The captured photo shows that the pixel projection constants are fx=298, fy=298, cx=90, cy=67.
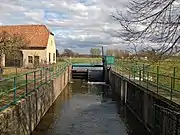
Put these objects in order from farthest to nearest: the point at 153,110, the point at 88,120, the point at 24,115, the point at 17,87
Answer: the point at 88,120
the point at 153,110
the point at 24,115
the point at 17,87

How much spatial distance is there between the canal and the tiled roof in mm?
18751

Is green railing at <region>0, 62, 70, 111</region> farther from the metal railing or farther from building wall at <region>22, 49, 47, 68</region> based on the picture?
building wall at <region>22, 49, 47, 68</region>

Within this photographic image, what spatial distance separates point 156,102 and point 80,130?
3.73 m

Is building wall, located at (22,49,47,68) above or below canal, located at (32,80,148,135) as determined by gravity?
above

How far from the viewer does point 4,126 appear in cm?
884

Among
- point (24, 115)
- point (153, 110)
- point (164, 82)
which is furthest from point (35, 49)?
point (153, 110)

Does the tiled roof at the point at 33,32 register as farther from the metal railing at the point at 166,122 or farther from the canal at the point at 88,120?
the metal railing at the point at 166,122

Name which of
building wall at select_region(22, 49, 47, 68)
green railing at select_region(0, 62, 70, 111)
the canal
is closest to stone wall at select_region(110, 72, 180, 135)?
the canal

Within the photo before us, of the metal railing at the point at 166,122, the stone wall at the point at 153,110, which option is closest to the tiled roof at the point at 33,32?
the stone wall at the point at 153,110

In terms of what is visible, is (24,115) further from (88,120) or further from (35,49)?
(35,49)

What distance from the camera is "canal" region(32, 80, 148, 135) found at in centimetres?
1344

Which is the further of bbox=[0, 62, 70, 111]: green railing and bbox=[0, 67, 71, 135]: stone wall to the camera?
bbox=[0, 62, 70, 111]: green railing

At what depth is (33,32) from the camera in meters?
41.8

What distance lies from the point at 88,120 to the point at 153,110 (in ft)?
14.1
